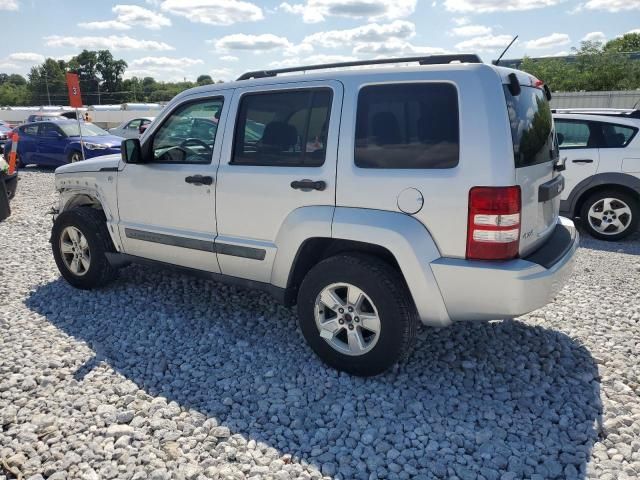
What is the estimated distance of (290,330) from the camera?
14.0 feet

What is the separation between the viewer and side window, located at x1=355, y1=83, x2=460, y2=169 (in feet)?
9.88

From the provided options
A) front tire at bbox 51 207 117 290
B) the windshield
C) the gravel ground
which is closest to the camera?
the gravel ground

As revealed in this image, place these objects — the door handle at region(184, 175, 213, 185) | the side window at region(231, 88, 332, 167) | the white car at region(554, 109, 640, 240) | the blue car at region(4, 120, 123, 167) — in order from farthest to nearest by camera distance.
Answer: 1. the blue car at region(4, 120, 123, 167)
2. the white car at region(554, 109, 640, 240)
3. the door handle at region(184, 175, 213, 185)
4. the side window at region(231, 88, 332, 167)

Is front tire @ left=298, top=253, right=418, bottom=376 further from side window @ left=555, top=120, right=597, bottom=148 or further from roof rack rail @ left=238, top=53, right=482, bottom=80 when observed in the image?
side window @ left=555, top=120, right=597, bottom=148

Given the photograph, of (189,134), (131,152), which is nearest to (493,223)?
(189,134)

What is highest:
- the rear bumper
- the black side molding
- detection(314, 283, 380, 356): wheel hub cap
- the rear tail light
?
the rear tail light

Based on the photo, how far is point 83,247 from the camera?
16.4 ft

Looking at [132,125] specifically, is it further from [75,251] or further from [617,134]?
[617,134]

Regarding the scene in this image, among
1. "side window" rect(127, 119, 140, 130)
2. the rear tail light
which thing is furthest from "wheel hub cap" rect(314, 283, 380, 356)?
"side window" rect(127, 119, 140, 130)

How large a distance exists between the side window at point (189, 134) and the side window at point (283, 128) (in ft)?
0.97

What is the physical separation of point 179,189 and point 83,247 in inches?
59.7

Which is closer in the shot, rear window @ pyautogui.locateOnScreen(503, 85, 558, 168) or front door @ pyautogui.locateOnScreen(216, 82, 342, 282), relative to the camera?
rear window @ pyautogui.locateOnScreen(503, 85, 558, 168)

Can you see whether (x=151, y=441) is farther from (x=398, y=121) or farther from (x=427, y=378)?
(x=398, y=121)

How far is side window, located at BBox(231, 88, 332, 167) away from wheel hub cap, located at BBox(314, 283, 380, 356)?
88cm
